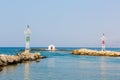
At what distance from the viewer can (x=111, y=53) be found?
12444 cm

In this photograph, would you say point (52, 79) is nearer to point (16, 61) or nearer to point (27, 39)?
point (16, 61)

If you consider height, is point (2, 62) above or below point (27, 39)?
below

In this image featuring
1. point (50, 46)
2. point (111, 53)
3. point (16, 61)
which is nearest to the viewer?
point (16, 61)

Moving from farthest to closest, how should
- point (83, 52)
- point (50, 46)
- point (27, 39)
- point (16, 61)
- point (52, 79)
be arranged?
point (50, 46) → point (83, 52) → point (27, 39) → point (16, 61) → point (52, 79)

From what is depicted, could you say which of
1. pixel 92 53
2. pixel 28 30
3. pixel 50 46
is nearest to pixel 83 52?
pixel 92 53

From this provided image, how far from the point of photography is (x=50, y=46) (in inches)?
7844

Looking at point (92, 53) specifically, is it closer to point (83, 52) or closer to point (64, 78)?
point (83, 52)

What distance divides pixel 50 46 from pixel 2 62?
139m

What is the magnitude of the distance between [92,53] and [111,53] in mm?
8123

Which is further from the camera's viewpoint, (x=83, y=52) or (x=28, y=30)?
(x=83, y=52)

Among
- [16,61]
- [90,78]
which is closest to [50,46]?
[16,61]

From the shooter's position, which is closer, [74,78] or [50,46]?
[74,78]

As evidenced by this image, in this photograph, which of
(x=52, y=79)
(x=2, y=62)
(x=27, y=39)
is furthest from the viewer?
(x=27, y=39)

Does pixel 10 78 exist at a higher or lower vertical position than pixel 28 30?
lower
